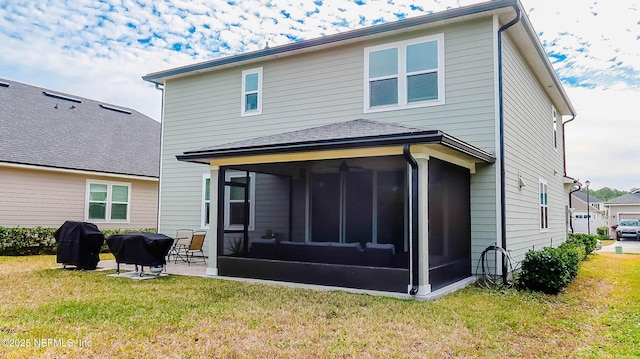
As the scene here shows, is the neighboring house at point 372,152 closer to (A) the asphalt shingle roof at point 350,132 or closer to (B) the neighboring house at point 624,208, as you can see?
(A) the asphalt shingle roof at point 350,132

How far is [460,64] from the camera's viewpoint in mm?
8531

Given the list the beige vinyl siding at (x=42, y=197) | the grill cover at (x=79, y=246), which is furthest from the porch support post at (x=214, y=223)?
the beige vinyl siding at (x=42, y=197)

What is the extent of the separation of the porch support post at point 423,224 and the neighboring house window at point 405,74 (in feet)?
8.40

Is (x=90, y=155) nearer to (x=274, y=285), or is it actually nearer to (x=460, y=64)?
(x=274, y=285)

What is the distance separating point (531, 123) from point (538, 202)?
6.52ft

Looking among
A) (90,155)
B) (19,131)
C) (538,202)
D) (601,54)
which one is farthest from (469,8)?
(19,131)

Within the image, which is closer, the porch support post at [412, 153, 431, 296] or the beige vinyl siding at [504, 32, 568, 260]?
the porch support post at [412, 153, 431, 296]

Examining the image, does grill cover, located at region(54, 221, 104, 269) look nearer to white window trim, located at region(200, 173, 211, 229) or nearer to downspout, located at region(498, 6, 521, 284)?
white window trim, located at region(200, 173, 211, 229)

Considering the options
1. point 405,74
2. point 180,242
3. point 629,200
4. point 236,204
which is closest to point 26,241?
point 180,242

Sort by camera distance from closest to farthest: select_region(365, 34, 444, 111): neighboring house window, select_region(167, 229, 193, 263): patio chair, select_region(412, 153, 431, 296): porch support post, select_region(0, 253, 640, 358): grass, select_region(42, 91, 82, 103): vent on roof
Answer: select_region(0, 253, 640, 358): grass < select_region(412, 153, 431, 296): porch support post < select_region(365, 34, 444, 111): neighboring house window < select_region(167, 229, 193, 263): patio chair < select_region(42, 91, 82, 103): vent on roof

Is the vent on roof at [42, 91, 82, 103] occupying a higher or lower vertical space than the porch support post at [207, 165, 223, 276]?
higher

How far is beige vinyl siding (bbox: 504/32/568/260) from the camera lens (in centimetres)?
869

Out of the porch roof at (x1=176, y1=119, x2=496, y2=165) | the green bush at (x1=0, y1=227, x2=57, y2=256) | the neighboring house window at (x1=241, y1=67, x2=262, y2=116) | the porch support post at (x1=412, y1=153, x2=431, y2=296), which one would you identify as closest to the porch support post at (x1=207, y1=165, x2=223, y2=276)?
the porch roof at (x1=176, y1=119, x2=496, y2=165)

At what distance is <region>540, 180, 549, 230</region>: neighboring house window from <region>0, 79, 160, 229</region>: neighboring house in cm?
1218
